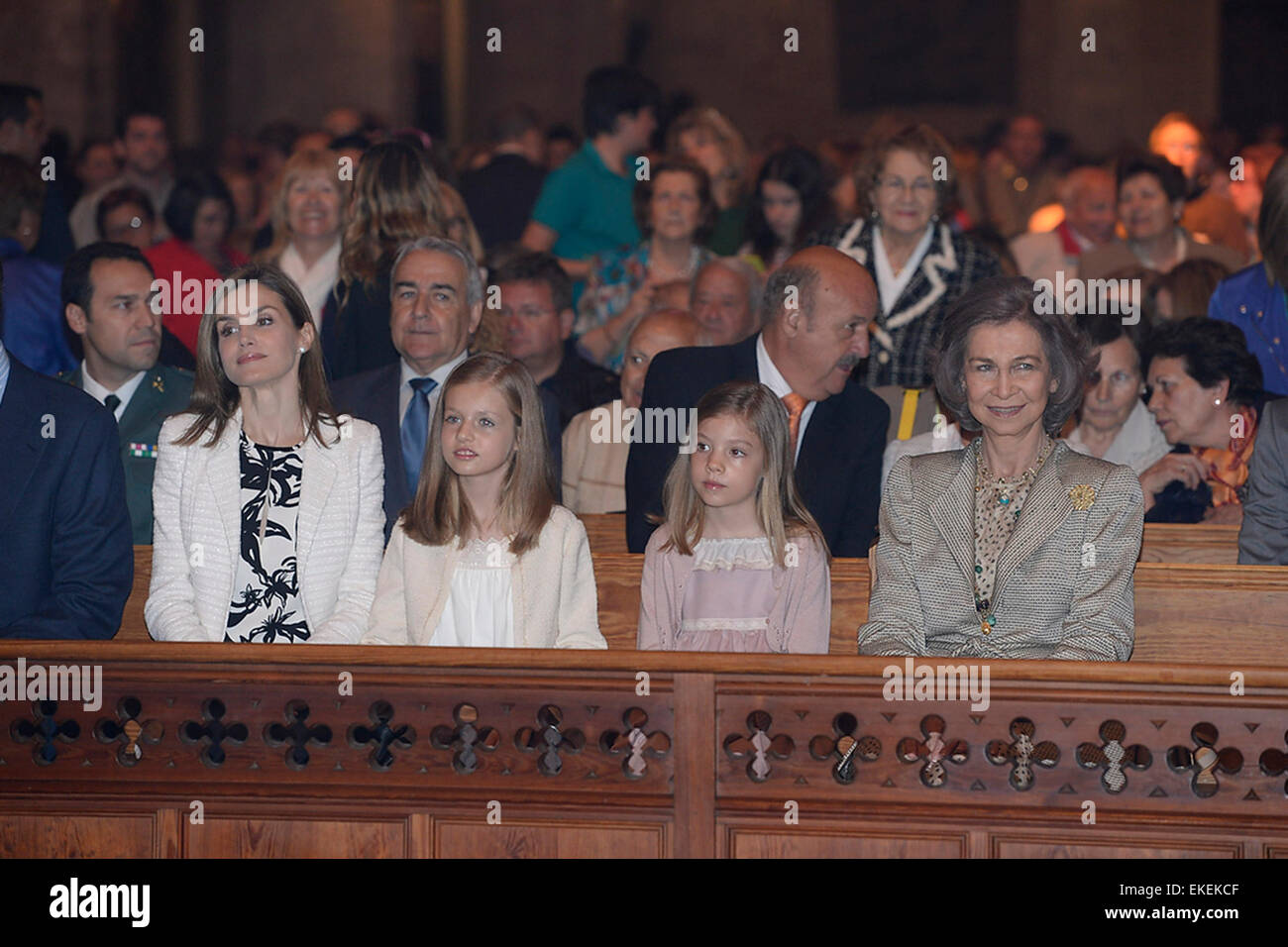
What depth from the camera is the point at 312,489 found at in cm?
478

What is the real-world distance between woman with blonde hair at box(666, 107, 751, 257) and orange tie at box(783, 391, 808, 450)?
11.9 feet

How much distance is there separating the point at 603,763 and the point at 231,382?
1.68 metres

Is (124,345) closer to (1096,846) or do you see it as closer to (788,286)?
(788,286)

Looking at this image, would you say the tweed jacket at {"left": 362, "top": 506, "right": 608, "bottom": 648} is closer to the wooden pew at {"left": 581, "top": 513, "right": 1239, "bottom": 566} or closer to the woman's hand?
the wooden pew at {"left": 581, "top": 513, "right": 1239, "bottom": 566}

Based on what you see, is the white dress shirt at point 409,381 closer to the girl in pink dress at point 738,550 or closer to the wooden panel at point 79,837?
the girl in pink dress at point 738,550

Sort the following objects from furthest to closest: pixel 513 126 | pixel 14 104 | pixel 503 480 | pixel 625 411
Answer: pixel 513 126 → pixel 14 104 → pixel 625 411 → pixel 503 480

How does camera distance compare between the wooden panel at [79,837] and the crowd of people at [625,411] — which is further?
the crowd of people at [625,411]

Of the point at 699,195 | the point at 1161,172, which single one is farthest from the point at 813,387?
the point at 1161,172

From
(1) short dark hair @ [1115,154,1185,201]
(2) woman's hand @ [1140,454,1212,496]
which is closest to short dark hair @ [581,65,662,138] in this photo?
(1) short dark hair @ [1115,154,1185,201]

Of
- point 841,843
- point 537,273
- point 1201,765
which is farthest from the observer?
point 537,273

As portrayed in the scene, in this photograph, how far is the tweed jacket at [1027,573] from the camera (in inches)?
172

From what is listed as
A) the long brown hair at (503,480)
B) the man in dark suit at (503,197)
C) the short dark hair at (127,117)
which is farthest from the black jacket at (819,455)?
the short dark hair at (127,117)

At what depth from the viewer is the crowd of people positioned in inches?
181

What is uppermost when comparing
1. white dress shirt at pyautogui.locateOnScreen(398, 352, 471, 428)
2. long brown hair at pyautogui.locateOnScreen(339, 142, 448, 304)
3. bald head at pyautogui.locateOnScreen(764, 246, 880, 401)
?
long brown hair at pyautogui.locateOnScreen(339, 142, 448, 304)
